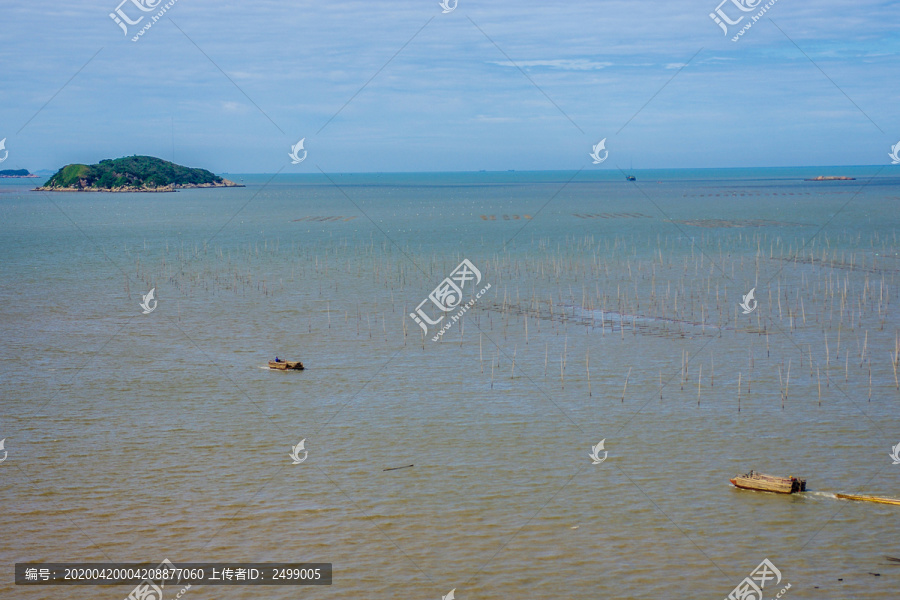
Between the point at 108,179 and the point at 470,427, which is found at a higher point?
the point at 108,179

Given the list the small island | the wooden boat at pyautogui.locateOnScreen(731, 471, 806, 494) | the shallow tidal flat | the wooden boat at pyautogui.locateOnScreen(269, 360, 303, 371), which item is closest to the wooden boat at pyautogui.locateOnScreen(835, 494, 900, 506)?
the shallow tidal flat

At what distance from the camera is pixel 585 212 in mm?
98250

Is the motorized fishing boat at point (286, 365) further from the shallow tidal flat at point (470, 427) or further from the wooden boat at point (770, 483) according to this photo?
the wooden boat at point (770, 483)

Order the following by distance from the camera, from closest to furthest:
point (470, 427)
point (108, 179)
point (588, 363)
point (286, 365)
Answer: point (470, 427)
point (286, 365)
point (588, 363)
point (108, 179)

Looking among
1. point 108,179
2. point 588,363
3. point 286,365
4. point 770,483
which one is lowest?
point 770,483

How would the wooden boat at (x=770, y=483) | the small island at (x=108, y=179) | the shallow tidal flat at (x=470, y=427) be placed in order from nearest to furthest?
1. the shallow tidal flat at (x=470, y=427)
2. the wooden boat at (x=770, y=483)
3. the small island at (x=108, y=179)

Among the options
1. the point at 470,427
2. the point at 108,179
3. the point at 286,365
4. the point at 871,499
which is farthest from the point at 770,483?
the point at 108,179

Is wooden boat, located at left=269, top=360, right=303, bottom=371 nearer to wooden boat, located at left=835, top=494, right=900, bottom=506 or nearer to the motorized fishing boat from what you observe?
the motorized fishing boat

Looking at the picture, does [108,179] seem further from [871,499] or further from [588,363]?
[871,499]

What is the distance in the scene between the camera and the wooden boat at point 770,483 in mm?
17031

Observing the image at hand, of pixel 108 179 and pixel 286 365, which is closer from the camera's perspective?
pixel 286 365

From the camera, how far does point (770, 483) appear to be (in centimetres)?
1714

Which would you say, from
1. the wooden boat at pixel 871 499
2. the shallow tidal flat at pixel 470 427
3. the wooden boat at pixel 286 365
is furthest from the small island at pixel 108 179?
the wooden boat at pixel 871 499

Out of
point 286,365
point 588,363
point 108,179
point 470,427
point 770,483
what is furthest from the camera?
point 108,179
